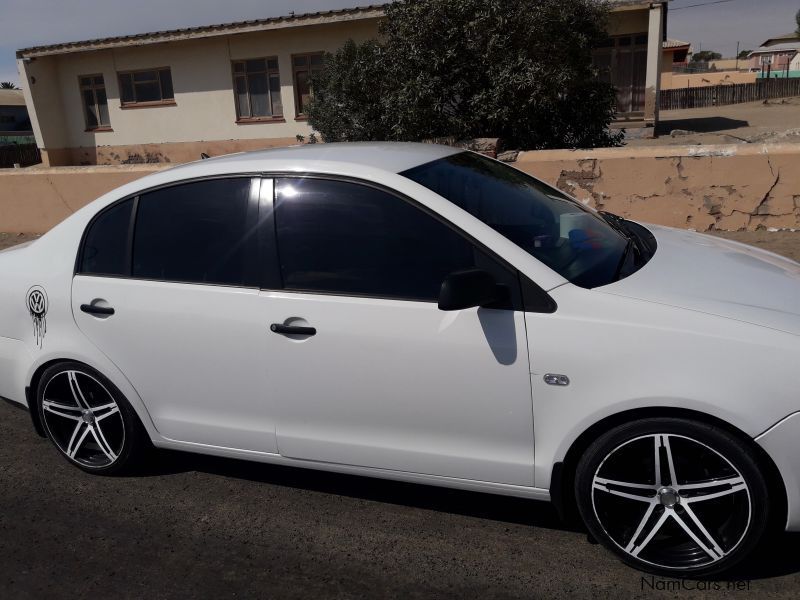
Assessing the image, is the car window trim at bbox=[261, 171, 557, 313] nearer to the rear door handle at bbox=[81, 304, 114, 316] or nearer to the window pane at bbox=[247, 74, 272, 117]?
the rear door handle at bbox=[81, 304, 114, 316]

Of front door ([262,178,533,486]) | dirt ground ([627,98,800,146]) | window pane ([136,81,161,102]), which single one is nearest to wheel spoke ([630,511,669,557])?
front door ([262,178,533,486])

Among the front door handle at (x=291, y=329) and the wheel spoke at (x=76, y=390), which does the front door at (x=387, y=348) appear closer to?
the front door handle at (x=291, y=329)

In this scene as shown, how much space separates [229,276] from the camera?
3311mm

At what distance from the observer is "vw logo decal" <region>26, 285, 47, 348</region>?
3.73 meters

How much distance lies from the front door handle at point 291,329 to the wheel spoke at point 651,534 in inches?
60.8

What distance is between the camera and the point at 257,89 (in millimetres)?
21312

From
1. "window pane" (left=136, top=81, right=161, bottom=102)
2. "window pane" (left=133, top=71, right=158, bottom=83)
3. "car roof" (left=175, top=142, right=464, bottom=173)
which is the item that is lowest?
"car roof" (left=175, top=142, right=464, bottom=173)

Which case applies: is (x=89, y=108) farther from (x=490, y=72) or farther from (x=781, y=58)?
(x=781, y=58)

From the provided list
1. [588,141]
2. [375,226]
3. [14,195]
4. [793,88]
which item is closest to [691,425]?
[375,226]

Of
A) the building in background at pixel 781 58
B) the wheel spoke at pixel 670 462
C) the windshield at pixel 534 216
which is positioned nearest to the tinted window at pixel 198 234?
the windshield at pixel 534 216

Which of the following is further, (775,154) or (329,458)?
(775,154)

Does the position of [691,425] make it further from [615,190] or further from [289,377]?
[615,190]

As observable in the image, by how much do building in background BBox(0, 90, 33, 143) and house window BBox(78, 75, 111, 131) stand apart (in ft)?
68.7

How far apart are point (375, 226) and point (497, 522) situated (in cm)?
144
